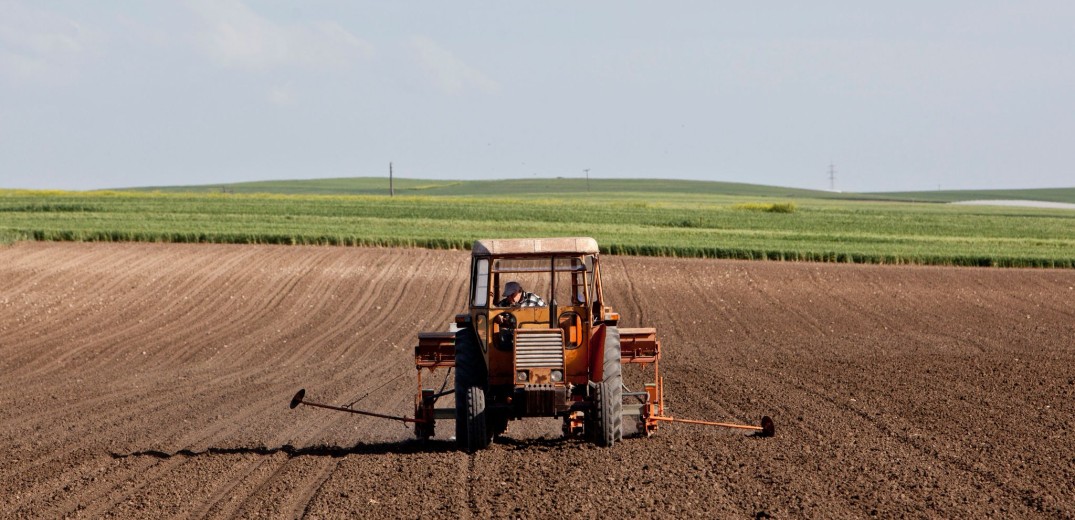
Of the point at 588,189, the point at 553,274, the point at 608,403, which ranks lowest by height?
the point at 608,403

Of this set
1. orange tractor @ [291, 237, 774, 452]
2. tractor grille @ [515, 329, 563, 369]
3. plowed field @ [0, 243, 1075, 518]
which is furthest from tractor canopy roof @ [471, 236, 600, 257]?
plowed field @ [0, 243, 1075, 518]

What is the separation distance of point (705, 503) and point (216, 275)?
24777 mm

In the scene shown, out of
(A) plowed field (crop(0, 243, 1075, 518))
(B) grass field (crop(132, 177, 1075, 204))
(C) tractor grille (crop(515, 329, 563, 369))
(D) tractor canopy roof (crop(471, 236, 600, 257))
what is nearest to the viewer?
A: (A) plowed field (crop(0, 243, 1075, 518))

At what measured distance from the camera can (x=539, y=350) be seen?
39.3 feet

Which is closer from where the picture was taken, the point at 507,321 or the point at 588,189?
the point at 507,321

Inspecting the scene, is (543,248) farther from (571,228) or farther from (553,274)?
(571,228)

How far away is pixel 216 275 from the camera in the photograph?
106 ft

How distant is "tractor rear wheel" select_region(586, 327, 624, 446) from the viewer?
39.4 feet

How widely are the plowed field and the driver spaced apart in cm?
144

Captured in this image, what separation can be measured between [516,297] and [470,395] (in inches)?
47.9

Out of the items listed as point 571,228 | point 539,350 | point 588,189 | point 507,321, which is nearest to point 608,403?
point 539,350

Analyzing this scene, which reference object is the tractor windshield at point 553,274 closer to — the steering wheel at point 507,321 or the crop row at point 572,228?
the steering wheel at point 507,321

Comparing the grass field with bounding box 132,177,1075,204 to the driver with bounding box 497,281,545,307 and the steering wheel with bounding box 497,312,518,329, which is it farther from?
the steering wheel with bounding box 497,312,518,329

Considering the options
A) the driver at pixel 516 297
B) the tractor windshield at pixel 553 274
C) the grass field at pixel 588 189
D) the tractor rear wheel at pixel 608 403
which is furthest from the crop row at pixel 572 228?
the grass field at pixel 588 189
